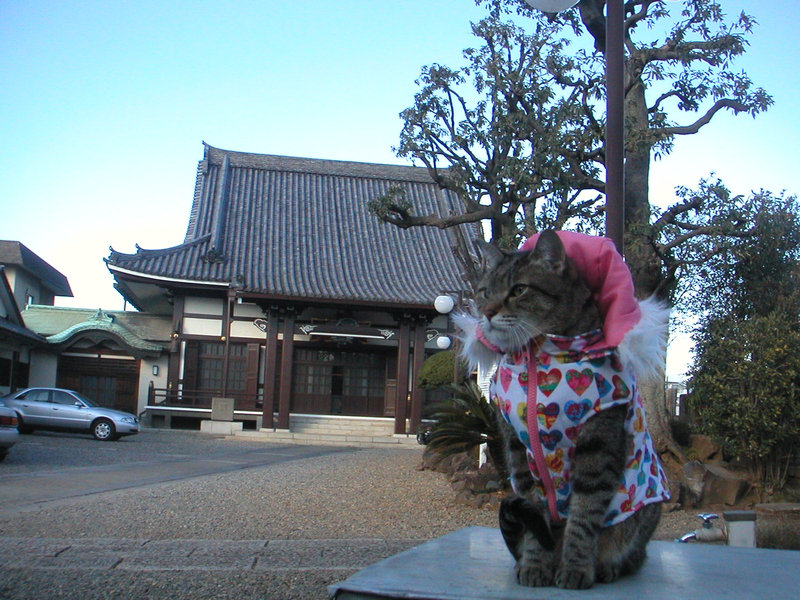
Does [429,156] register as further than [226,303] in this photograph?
No

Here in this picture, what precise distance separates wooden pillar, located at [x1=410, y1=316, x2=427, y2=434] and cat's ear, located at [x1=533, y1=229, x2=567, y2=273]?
19548mm

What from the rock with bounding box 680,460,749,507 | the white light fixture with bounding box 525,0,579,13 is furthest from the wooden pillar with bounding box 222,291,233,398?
the white light fixture with bounding box 525,0,579,13

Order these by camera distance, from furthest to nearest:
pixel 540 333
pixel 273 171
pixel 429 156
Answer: pixel 273 171, pixel 429 156, pixel 540 333

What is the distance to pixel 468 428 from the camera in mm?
8797

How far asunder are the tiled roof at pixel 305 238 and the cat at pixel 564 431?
748 inches

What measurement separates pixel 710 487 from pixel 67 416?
50.8 ft

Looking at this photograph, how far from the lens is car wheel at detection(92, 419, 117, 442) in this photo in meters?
18.8

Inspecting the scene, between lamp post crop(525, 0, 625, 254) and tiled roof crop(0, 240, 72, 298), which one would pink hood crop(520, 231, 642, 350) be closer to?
lamp post crop(525, 0, 625, 254)

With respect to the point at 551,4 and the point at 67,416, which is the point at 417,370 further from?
the point at 551,4

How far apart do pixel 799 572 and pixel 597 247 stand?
1.54 metres

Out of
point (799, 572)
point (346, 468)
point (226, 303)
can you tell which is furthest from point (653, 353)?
point (226, 303)

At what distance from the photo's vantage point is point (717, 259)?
10.9m

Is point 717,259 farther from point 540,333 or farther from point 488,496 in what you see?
point 540,333

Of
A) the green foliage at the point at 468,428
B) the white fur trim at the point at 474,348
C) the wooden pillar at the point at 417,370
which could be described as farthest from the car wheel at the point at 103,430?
the white fur trim at the point at 474,348
